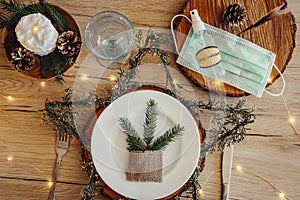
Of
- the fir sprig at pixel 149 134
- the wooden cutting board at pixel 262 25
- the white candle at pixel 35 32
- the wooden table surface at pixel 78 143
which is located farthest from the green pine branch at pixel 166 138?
the white candle at pixel 35 32

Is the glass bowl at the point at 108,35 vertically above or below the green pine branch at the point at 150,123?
above

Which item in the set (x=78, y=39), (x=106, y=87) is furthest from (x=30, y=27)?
(x=106, y=87)

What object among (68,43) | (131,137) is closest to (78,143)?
(131,137)

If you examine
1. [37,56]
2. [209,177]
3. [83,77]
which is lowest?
[209,177]

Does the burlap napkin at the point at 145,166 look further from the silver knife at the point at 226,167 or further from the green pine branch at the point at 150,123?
the silver knife at the point at 226,167

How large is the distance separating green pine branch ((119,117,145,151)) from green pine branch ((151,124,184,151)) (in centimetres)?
3

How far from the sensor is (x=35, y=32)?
1.20 meters

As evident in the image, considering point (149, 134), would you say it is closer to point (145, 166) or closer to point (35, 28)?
point (145, 166)

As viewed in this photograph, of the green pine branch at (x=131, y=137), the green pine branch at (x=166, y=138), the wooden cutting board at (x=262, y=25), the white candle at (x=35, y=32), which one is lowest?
the green pine branch at (x=166, y=138)

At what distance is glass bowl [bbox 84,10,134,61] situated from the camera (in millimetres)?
1280

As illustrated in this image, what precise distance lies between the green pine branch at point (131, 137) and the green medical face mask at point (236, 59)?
234 millimetres

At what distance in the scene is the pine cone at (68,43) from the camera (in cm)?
123

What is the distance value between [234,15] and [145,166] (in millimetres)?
483

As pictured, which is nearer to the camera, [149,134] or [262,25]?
[149,134]
